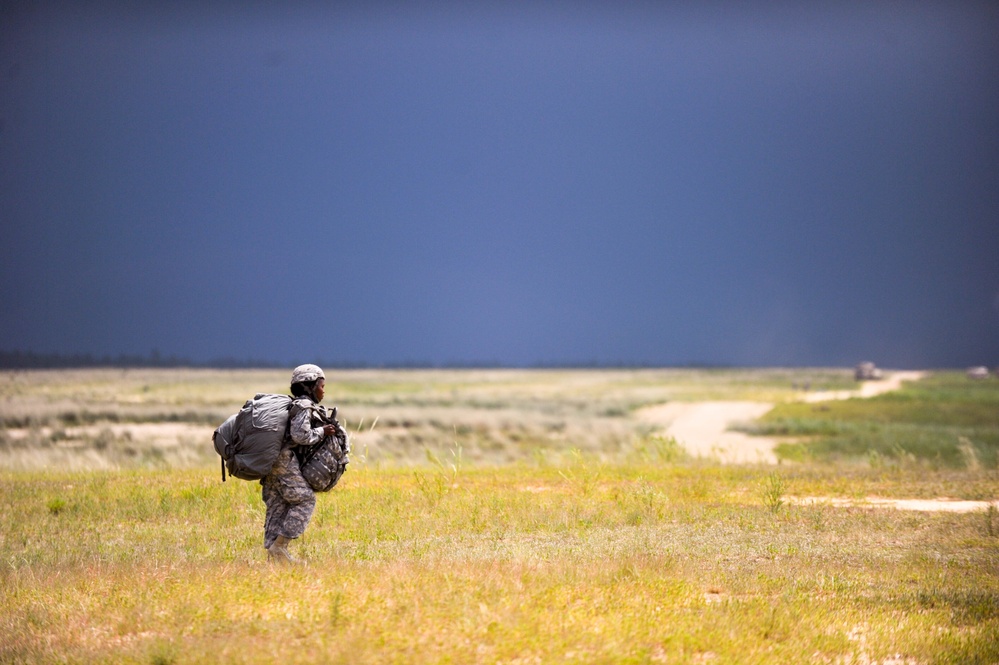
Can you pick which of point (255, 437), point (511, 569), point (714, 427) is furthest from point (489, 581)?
point (714, 427)

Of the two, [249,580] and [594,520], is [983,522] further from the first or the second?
[249,580]

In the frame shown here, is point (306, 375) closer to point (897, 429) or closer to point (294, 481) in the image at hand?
point (294, 481)

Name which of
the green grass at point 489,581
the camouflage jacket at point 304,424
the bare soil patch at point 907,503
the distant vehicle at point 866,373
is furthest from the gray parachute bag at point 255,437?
the distant vehicle at point 866,373

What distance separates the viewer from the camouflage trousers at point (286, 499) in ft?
27.8

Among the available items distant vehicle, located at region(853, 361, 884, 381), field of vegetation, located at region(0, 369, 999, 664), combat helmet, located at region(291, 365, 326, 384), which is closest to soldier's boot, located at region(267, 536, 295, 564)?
field of vegetation, located at region(0, 369, 999, 664)

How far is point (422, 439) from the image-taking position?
3238cm

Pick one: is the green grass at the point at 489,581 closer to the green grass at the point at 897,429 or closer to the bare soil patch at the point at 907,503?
the bare soil patch at the point at 907,503

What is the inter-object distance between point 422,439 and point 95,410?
52.9 feet

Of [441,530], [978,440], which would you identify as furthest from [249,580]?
[978,440]

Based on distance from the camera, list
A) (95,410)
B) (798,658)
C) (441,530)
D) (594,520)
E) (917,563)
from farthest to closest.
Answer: (95,410)
(594,520)
(441,530)
(917,563)
(798,658)

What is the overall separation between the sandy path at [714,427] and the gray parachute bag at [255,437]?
15.8 metres

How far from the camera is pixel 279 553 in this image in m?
8.61

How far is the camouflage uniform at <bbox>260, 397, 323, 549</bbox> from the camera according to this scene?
329 inches

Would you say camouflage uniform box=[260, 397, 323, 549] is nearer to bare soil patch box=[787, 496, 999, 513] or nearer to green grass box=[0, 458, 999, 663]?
green grass box=[0, 458, 999, 663]
